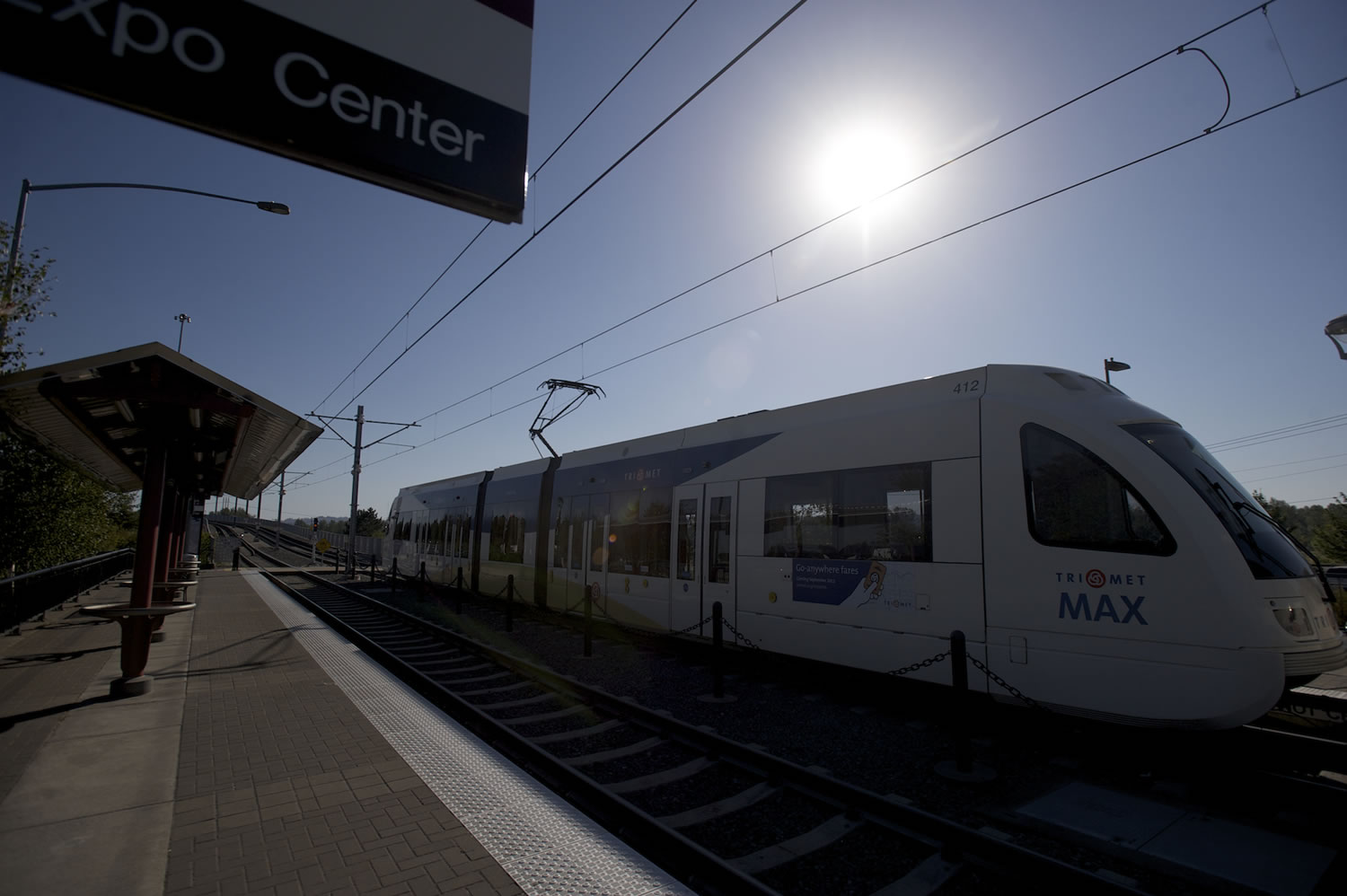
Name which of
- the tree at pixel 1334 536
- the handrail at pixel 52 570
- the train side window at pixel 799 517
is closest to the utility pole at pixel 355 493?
the handrail at pixel 52 570

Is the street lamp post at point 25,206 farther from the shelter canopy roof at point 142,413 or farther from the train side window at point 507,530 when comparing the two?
the train side window at point 507,530

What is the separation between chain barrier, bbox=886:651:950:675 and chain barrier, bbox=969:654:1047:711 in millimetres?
290

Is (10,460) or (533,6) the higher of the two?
(533,6)

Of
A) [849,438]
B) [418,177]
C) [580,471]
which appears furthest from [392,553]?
[418,177]

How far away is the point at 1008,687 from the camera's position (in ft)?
19.5

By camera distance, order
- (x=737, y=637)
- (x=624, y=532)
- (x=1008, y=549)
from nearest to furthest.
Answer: (x=1008, y=549), (x=737, y=637), (x=624, y=532)

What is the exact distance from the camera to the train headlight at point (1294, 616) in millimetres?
4992

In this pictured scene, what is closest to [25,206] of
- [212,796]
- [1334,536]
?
[212,796]

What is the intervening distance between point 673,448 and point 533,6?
8.15 meters

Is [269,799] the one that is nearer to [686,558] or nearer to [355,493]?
[686,558]

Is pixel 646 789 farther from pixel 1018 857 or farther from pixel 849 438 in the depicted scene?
pixel 849 438

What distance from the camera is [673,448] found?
1102 cm

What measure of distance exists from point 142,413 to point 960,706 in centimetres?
1002

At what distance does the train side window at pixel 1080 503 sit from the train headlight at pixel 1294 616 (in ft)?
2.62
